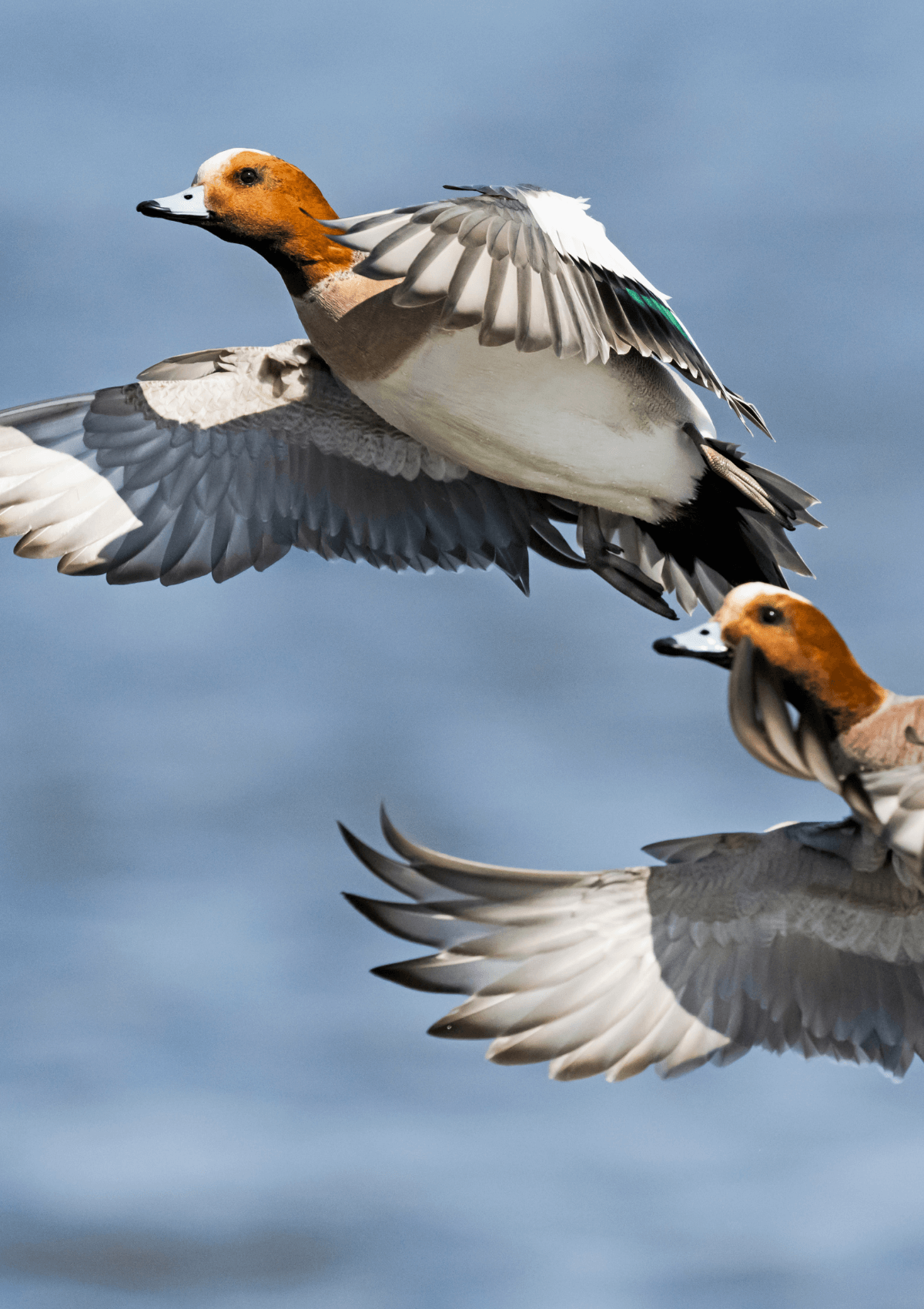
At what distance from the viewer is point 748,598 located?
408 centimetres

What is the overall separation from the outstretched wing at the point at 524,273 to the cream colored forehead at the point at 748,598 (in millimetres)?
601

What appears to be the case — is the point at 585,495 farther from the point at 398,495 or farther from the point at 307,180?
the point at 307,180

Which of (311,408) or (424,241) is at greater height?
(311,408)

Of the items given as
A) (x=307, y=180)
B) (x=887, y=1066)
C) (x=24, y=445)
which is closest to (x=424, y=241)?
(x=307, y=180)

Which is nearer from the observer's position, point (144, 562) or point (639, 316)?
point (639, 316)

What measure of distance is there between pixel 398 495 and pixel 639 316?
49.6 inches

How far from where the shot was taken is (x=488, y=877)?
4484 millimetres

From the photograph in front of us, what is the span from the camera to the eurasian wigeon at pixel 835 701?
3789mm

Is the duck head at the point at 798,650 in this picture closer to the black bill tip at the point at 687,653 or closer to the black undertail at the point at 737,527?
the black bill tip at the point at 687,653

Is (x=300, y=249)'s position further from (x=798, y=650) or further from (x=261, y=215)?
(x=798, y=650)

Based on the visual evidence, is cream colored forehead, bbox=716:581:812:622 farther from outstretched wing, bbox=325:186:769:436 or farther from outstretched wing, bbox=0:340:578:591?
outstretched wing, bbox=0:340:578:591

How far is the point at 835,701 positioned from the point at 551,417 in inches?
43.6

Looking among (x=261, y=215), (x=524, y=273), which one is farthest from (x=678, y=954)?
(x=261, y=215)

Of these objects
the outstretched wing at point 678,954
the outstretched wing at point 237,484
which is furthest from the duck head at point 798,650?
the outstretched wing at point 237,484
